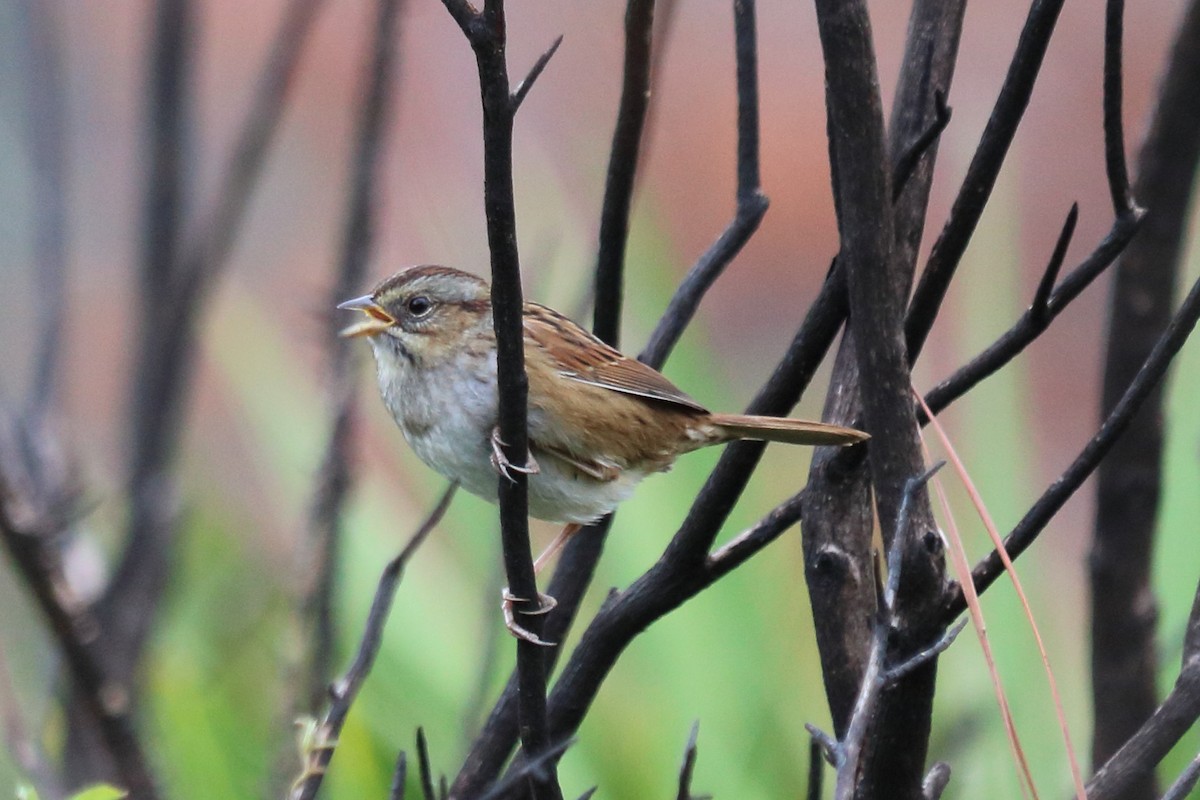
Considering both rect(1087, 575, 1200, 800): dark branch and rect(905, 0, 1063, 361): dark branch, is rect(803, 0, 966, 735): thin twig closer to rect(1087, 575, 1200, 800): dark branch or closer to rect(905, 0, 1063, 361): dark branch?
rect(905, 0, 1063, 361): dark branch

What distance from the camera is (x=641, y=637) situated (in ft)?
12.9

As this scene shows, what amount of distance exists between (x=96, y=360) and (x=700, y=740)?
5258 mm

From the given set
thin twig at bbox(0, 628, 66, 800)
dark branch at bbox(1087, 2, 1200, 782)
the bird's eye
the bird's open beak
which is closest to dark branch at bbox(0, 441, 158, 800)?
thin twig at bbox(0, 628, 66, 800)

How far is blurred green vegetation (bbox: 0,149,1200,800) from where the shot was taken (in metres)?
3.34

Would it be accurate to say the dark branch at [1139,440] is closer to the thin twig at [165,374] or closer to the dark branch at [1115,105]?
the dark branch at [1115,105]

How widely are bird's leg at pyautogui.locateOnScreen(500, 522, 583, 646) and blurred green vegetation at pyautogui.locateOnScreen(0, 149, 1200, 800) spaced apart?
137 millimetres

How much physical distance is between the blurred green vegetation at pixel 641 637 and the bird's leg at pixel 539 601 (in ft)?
0.45

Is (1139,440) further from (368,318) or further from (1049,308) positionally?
(368,318)

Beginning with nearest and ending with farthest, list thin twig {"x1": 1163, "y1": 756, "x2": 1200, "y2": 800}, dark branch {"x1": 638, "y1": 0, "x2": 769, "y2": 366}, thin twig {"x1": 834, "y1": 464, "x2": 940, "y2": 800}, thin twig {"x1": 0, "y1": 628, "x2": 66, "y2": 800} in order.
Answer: thin twig {"x1": 834, "y1": 464, "x2": 940, "y2": 800} → thin twig {"x1": 1163, "y1": 756, "x2": 1200, "y2": 800} → thin twig {"x1": 0, "y1": 628, "x2": 66, "y2": 800} → dark branch {"x1": 638, "y1": 0, "x2": 769, "y2": 366}

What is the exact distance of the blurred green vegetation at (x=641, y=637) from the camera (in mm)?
3344

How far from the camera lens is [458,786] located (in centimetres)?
239

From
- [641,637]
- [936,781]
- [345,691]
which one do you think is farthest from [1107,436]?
[641,637]

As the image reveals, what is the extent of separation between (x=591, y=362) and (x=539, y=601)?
102 centimetres

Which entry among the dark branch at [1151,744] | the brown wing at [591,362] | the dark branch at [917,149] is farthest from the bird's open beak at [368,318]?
the dark branch at [1151,744]
